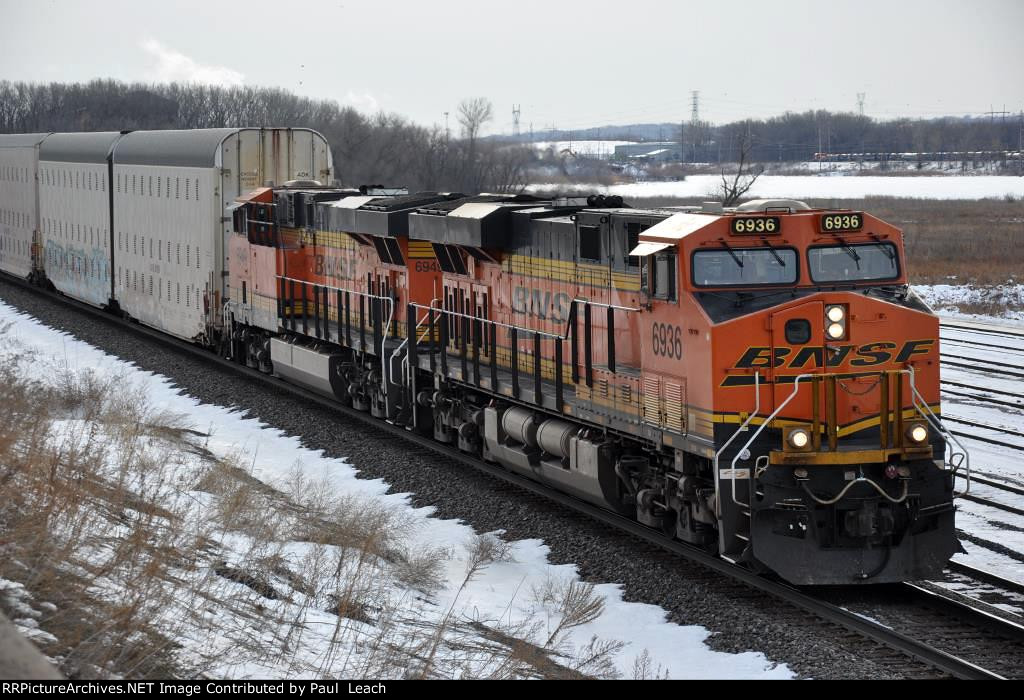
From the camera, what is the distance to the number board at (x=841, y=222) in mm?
10305

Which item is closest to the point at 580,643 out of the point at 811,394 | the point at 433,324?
the point at 811,394

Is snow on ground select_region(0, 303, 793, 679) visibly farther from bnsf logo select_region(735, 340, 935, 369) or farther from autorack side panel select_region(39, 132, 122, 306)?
autorack side panel select_region(39, 132, 122, 306)

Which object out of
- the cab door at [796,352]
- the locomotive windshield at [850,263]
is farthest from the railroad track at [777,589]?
the locomotive windshield at [850,263]

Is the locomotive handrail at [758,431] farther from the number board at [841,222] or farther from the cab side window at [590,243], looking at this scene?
the cab side window at [590,243]

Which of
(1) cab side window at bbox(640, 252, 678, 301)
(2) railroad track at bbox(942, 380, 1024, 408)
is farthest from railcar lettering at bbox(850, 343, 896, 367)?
(2) railroad track at bbox(942, 380, 1024, 408)

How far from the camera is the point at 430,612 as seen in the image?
9375 millimetres

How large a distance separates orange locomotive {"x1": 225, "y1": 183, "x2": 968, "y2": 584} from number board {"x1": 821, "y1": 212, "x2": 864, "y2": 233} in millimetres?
13

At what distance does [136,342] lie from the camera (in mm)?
26141

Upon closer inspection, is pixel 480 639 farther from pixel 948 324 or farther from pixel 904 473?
pixel 948 324

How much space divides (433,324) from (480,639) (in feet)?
26.8

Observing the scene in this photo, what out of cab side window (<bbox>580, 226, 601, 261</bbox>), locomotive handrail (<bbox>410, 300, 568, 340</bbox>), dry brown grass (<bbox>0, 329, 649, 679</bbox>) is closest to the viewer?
dry brown grass (<bbox>0, 329, 649, 679</bbox>)

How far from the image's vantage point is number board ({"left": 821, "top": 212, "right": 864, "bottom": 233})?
33.8 feet

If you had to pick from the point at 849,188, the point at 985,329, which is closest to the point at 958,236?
the point at 985,329

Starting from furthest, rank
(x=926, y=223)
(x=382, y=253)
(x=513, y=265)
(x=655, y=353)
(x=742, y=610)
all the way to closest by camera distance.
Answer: (x=926, y=223) < (x=382, y=253) < (x=513, y=265) < (x=655, y=353) < (x=742, y=610)
